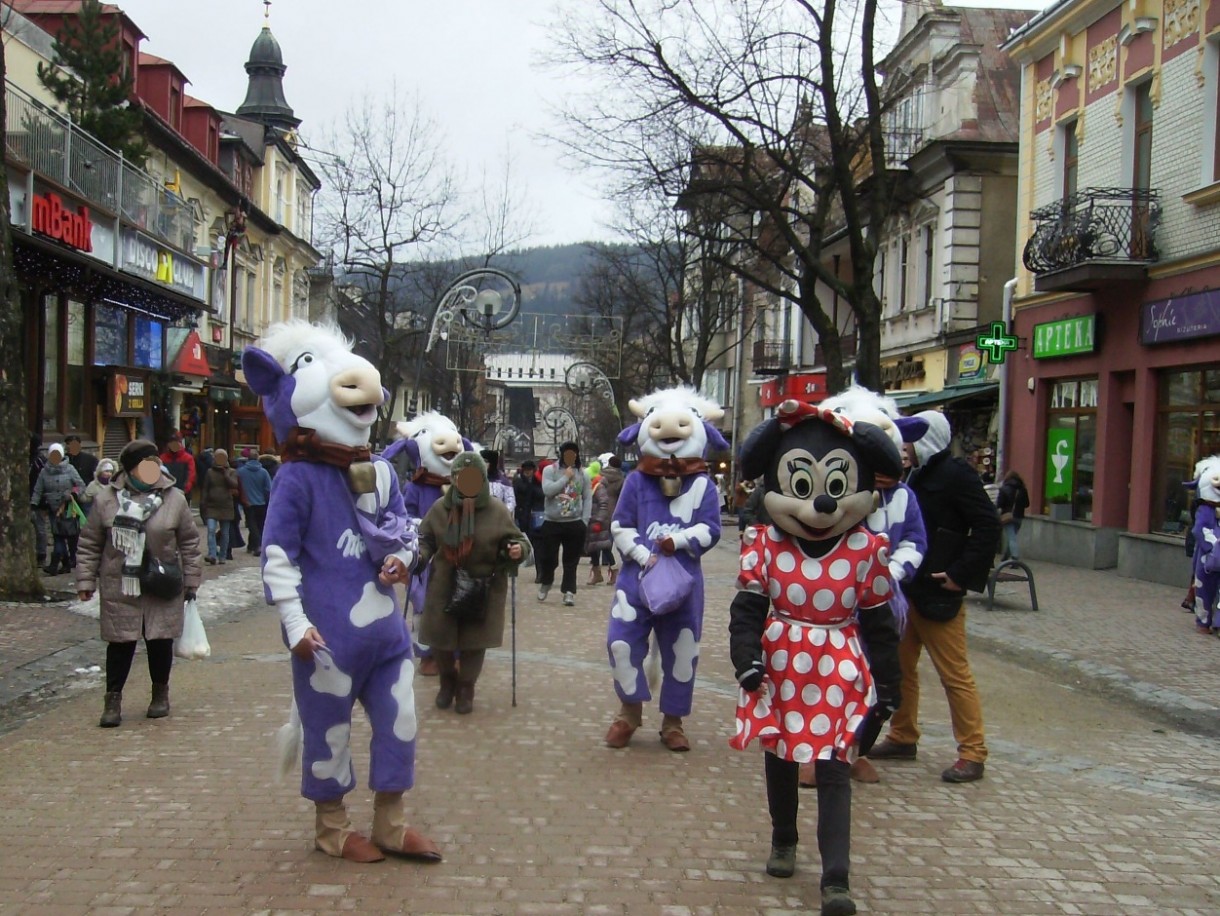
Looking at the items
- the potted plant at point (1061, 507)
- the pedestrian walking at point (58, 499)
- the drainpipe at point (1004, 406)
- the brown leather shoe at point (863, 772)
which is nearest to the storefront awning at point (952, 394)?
the drainpipe at point (1004, 406)

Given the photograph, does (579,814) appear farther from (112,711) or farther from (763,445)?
(112,711)

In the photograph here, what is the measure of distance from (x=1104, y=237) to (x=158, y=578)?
1584cm

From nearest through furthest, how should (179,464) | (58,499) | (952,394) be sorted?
(58,499) < (179,464) < (952,394)

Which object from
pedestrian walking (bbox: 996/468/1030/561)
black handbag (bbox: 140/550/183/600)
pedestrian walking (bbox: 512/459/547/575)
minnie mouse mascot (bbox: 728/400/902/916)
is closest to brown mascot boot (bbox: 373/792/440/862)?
minnie mouse mascot (bbox: 728/400/902/916)

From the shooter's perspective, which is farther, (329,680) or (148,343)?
(148,343)

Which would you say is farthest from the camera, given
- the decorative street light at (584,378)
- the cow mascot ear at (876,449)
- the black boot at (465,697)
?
the decorative street light at (584,378)

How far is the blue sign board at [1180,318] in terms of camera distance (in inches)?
638

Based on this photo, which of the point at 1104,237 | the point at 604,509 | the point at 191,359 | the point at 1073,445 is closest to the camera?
the point at 604,509

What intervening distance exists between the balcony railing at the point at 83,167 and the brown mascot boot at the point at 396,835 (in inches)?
500

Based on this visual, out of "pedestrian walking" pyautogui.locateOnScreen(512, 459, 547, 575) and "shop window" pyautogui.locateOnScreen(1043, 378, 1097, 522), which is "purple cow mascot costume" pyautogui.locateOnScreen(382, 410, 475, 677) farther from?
"shop window" pyautogui.locateOnScreen(1043, 378, 1097, 522)

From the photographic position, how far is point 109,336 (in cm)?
2209

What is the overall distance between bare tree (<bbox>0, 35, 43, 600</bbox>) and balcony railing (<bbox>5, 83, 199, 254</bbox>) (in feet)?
12.1

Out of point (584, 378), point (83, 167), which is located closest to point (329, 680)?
point (83, 167)

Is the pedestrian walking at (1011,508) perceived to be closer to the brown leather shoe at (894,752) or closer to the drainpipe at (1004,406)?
the drainpipe at (1004,406)
